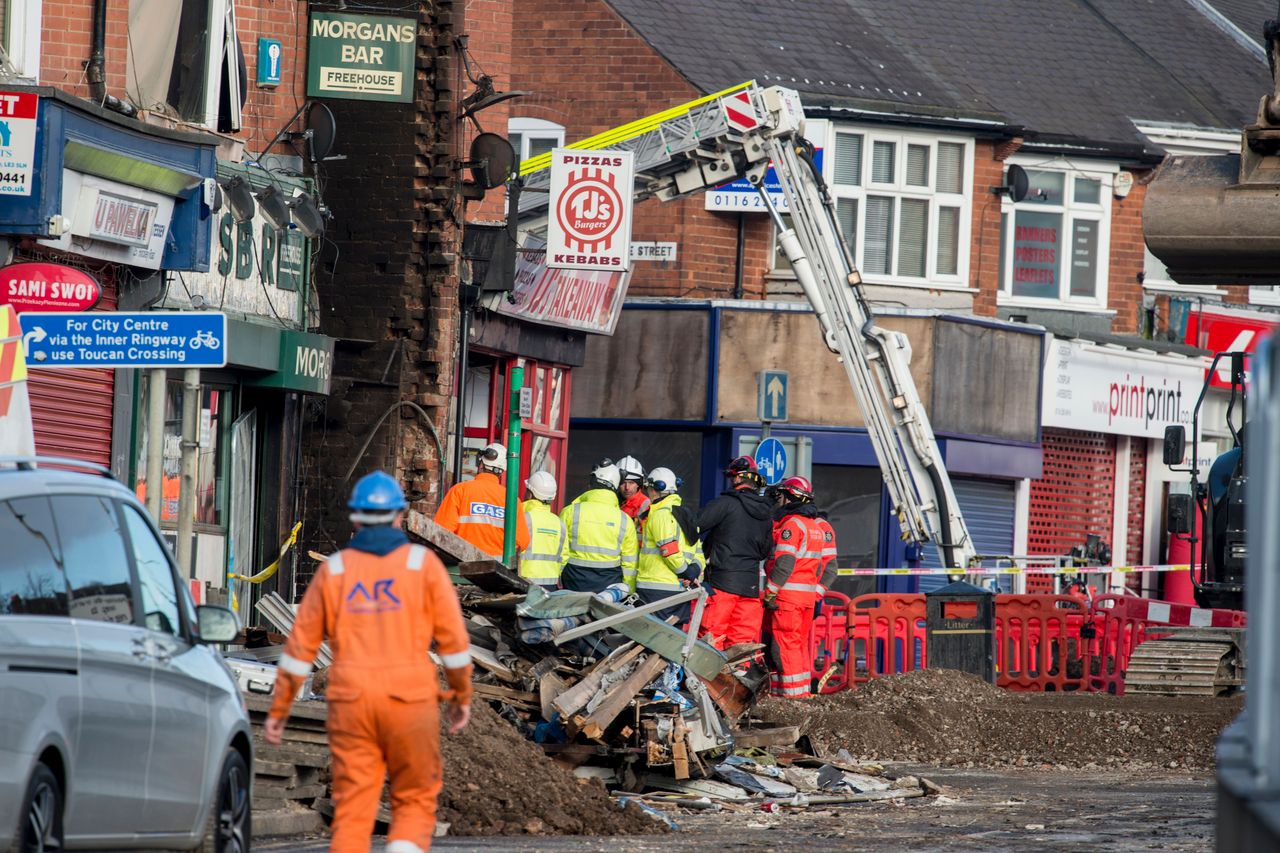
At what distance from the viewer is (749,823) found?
13289mm

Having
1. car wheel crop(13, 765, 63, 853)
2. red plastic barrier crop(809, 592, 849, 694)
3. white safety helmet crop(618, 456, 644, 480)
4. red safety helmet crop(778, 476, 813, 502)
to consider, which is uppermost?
white safety helmet crop(618, 456, 644, 480)

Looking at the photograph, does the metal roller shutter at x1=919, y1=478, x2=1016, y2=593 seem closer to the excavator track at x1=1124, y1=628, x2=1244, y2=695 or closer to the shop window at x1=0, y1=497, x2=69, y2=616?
the excavator track at x1=1124, y1=628, x2=1244, y2=695

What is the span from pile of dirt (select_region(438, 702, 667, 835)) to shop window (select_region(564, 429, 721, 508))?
1675 centimetres

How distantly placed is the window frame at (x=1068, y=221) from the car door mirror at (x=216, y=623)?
23761 millimetres

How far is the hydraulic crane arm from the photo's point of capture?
23703mm

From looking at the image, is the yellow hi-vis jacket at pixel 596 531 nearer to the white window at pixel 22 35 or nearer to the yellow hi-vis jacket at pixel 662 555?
the yellow hi-vis jacket at pixel 662 555

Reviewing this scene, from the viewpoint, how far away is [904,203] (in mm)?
30562

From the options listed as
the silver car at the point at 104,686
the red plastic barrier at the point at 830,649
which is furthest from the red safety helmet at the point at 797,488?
the silver car at the point at 104,686

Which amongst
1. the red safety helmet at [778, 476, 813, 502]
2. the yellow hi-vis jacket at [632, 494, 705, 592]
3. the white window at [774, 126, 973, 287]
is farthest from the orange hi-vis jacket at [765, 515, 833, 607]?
the white window at [774, 126, 973, 287]

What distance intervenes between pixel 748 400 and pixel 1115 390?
20.4 ft

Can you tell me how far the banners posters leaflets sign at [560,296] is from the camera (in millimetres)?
23906

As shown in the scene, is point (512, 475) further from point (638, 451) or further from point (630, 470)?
point (638, 451)

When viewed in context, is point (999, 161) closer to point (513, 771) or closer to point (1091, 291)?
point (1091, 291)

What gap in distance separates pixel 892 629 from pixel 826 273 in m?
4.23
